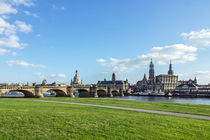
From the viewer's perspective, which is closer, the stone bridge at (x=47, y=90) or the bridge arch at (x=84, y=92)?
the stone bridge at (x=47, y=90)

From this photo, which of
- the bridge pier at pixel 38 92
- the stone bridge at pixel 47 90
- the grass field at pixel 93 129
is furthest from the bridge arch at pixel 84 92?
the grass field at pixel 93 129

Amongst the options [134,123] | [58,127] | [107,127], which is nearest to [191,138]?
[134,123]

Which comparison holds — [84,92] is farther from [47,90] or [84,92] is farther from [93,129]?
[93,129]

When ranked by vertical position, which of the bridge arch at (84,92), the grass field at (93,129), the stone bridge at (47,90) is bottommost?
the bridge arch at (84,92)

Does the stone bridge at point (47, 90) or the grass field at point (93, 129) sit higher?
the grass field at point (93, 129)

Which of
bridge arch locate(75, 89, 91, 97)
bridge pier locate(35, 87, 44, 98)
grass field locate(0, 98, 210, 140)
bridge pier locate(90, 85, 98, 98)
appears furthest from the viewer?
bridge arch locate(75, 89, 91, 97)

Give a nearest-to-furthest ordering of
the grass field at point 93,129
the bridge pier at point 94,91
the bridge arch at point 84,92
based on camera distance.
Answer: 1. the grass field at point 93,129
2. the bridge pier at point 94,91
3. the bridge arch at point 84,92

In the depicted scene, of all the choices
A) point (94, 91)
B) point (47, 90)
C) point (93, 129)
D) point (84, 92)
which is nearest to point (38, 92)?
point (47, 90)

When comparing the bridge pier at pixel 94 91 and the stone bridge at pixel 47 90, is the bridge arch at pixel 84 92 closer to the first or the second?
the stone bridge at pixel 47 90

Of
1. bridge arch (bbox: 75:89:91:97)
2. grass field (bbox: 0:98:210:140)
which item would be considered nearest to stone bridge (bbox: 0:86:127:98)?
bridge arch (bbox: 75:89:91:97)

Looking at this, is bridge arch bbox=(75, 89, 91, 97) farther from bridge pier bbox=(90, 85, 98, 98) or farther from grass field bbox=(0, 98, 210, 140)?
grass field bbox=(0, 98, 210, 140)

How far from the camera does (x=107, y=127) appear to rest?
1261 cm

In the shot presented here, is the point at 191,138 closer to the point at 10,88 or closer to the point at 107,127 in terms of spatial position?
the point at 107,127

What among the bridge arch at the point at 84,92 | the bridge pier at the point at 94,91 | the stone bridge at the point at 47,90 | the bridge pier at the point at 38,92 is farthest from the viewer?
the bridge arch at the point at 84,92
